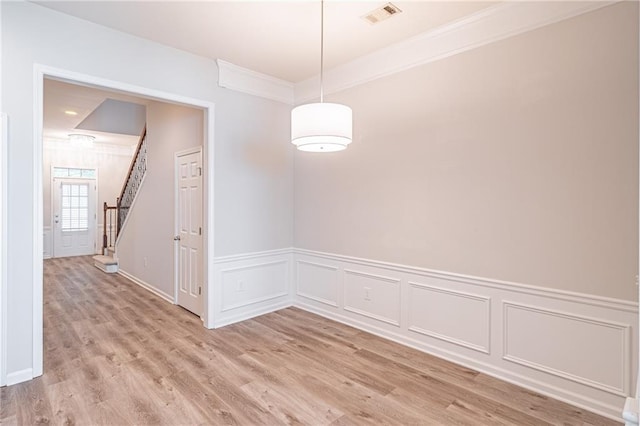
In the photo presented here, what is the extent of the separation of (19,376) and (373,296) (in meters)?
3.16

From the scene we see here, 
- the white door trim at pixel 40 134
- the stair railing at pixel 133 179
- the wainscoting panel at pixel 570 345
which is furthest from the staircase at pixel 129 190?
the wainscoting panel at pixel 570 345

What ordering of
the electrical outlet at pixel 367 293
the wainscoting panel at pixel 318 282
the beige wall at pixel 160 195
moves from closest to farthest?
the electrical outlet at pixel 367 293, the wainscoting panel at pixel 318 282, the beige wall at pixel 160 195

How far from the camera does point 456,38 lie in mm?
2980

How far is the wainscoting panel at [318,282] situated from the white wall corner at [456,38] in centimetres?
222

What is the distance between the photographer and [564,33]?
8.04ft

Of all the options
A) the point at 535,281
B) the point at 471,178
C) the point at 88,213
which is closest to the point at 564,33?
the point at 471,178

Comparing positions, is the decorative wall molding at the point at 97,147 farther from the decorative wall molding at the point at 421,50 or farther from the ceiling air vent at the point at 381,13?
the ceiling air vent at the point at 381,13

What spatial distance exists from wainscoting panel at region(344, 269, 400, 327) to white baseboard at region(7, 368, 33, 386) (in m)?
2.95

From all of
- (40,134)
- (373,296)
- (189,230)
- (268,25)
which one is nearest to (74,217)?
(189,230)

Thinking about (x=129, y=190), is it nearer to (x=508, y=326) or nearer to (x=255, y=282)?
(x=255, y=282)

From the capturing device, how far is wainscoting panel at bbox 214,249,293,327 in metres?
3.95

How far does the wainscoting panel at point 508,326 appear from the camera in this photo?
7.53ft

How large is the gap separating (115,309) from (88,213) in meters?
6.12

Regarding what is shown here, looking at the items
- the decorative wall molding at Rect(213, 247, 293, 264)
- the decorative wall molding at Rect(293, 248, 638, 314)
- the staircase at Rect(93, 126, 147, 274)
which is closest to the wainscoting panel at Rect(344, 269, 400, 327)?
the decorative wall molding at Rect(293, 248, 638, 314)
